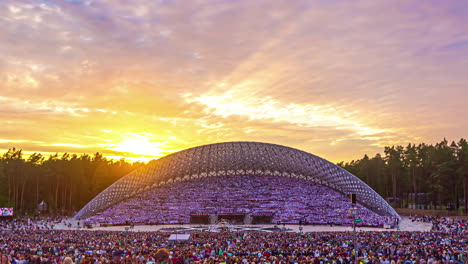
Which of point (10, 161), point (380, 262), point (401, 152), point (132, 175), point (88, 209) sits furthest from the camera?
point (401, 152)

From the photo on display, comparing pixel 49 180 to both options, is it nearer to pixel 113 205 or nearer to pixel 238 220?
pixel 113 205

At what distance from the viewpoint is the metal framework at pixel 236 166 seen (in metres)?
79.0

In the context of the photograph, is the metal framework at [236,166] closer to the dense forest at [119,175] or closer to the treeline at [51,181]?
the treeline at [51,181]

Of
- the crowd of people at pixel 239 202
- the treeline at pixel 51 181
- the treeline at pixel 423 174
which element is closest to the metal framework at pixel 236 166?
the crowd of people at pixel 239 202

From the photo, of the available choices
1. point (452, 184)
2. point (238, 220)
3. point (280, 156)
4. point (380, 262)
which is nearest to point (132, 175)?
point (238, 220)

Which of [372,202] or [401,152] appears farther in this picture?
[401,152]

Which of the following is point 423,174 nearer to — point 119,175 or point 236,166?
point 236,166

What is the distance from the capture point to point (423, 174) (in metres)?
93.3

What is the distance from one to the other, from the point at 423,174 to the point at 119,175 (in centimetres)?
7403

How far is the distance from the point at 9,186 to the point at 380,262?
278 ft

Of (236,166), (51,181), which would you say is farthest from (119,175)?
(236,166)

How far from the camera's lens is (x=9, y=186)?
3312 inches

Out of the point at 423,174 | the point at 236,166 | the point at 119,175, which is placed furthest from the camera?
the point at 119,175

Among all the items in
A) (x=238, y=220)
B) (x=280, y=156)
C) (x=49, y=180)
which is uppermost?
(x=280, y=156)
